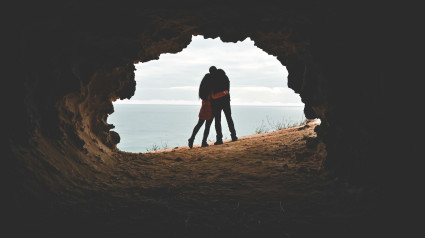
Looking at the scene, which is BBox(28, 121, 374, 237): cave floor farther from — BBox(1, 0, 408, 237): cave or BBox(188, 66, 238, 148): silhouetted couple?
BBox(188, 66, 238, 148): silhouetted couple

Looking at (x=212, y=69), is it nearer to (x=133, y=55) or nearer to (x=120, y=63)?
(x=120, y=63)

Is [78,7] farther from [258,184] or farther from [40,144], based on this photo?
[258,184]

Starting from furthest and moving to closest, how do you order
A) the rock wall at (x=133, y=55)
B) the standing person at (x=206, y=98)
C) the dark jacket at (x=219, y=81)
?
the standing person at (x=206, y=98) → the dark jacket at (x=219, y=81) → the rock wall at (x=133, y=55)

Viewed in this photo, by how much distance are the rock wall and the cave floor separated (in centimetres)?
39

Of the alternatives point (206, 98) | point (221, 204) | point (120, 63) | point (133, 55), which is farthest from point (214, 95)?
point (221, 204)

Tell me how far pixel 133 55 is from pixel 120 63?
0.48 metres

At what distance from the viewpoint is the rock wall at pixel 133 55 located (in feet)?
9.44

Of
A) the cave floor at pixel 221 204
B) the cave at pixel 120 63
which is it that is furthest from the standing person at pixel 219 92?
the cave floor at pixel 221 204

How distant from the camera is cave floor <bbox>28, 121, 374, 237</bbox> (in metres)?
2.48

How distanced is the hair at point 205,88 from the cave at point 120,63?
8.59ft

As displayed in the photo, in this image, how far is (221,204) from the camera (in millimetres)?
3090

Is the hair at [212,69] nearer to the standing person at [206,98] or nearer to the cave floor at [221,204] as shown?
the standing person at [206,98]

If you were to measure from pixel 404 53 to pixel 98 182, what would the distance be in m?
3.93

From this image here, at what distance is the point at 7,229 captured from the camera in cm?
231
